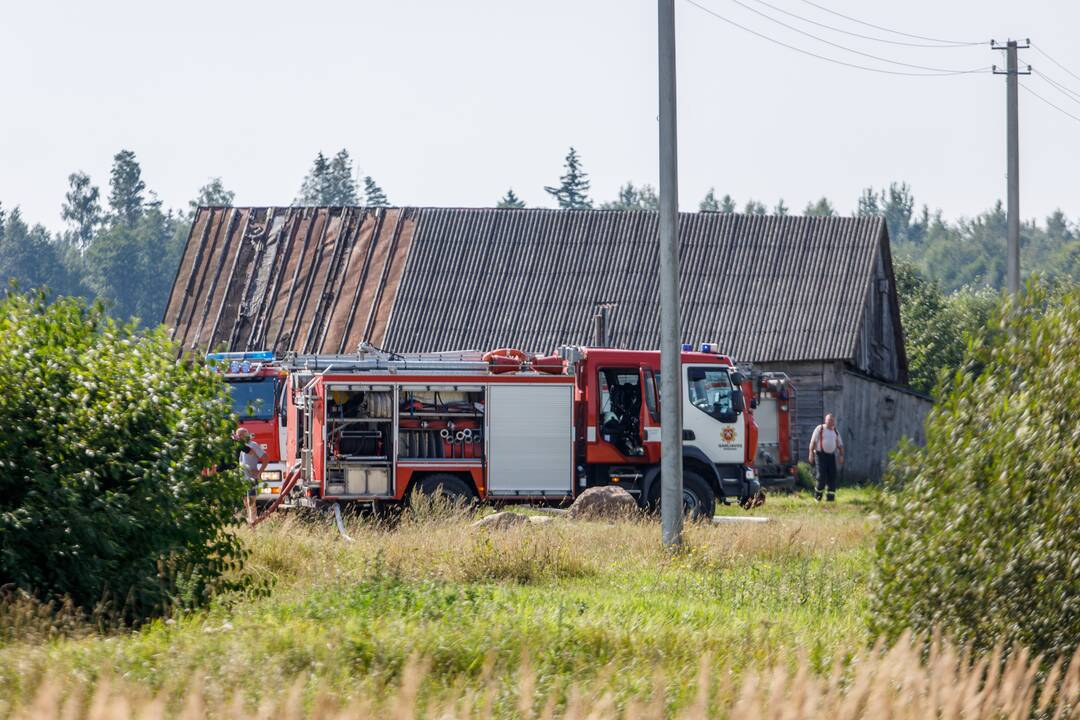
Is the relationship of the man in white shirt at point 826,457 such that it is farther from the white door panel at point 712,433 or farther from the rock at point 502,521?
the rock at point 502,521

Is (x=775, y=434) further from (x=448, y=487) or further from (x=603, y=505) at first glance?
(x=448, y=487)

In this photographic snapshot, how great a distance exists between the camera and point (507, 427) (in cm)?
2192

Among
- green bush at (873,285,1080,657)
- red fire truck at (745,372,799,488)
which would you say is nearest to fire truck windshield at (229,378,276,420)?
red fire truck at (745,372,799,488)

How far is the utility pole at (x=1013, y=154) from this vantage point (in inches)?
1121

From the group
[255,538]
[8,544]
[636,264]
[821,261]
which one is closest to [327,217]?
[636,264]

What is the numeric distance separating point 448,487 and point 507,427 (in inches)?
47.9

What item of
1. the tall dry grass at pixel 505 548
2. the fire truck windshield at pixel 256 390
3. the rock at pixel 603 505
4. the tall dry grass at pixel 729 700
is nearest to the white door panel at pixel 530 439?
the rock at pixel 603 505

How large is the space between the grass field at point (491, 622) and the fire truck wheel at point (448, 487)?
452 centimetres

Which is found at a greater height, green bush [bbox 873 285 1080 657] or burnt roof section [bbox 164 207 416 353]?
burnt roof section [bbox 164 207 416 353]

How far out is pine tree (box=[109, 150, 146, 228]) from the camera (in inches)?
6668

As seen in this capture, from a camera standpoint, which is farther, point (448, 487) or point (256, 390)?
point (256, 390)

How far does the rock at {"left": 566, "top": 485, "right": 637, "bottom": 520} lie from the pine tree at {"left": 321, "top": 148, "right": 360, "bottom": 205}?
491 feet

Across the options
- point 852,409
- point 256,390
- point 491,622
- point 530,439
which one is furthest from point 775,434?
point 491,622

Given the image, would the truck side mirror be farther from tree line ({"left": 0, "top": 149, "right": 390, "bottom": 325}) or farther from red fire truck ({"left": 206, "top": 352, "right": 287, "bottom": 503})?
tree line ({"left": 0, "top": 149, "right": 390, "bottom": 325})
